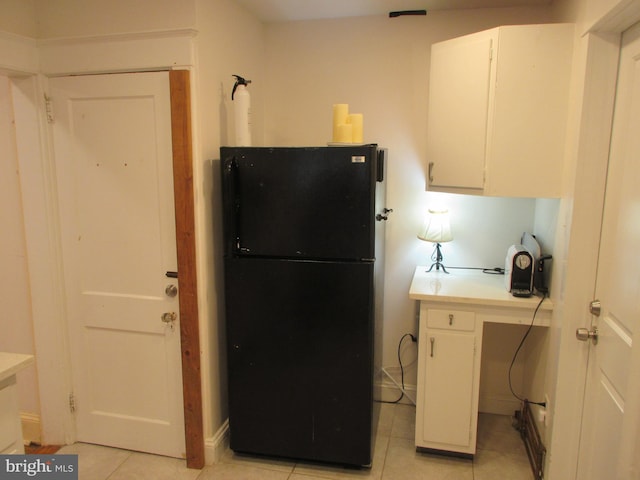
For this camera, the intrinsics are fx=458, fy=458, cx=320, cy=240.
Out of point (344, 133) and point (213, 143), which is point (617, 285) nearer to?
point (344, 133)

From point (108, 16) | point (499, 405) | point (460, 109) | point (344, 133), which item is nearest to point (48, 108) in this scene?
point (108, 16)

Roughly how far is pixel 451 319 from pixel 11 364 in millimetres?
1832

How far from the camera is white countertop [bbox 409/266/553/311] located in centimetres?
222

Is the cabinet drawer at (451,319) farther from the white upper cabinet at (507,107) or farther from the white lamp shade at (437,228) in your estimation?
the white upper cabinet at (507,107)

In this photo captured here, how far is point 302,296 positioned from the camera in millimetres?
2234

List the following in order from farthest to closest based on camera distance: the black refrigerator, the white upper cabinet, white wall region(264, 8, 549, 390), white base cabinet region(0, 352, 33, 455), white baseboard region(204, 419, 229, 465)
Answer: white wall region(264, 8, 549, 390)
white baseboard region(204, 419, 229, 465)
the black refrigerator
the white upper cabinet
white base cabinet region(0, 352, 33, 455)

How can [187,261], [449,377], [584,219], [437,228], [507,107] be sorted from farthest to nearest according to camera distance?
[437,228]
[449,377]
[187,261]
[507,107]
[584,219]

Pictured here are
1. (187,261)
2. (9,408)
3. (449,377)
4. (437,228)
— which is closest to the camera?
(9,408)

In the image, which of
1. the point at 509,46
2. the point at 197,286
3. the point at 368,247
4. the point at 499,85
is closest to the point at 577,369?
the point at 368,247

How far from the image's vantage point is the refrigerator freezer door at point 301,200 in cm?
212

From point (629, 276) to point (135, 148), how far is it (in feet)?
7.04

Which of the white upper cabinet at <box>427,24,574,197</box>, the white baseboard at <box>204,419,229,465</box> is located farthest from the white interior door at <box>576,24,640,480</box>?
the white baseboard at <box>204,419,229,465</box>

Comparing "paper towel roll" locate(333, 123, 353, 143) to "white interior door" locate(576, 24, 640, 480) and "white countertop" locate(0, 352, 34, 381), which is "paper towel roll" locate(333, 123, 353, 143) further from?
"white countertop" locate(0, 352, 34, 381)

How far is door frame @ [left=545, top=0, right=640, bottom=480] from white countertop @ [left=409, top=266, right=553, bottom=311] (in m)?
0.28
